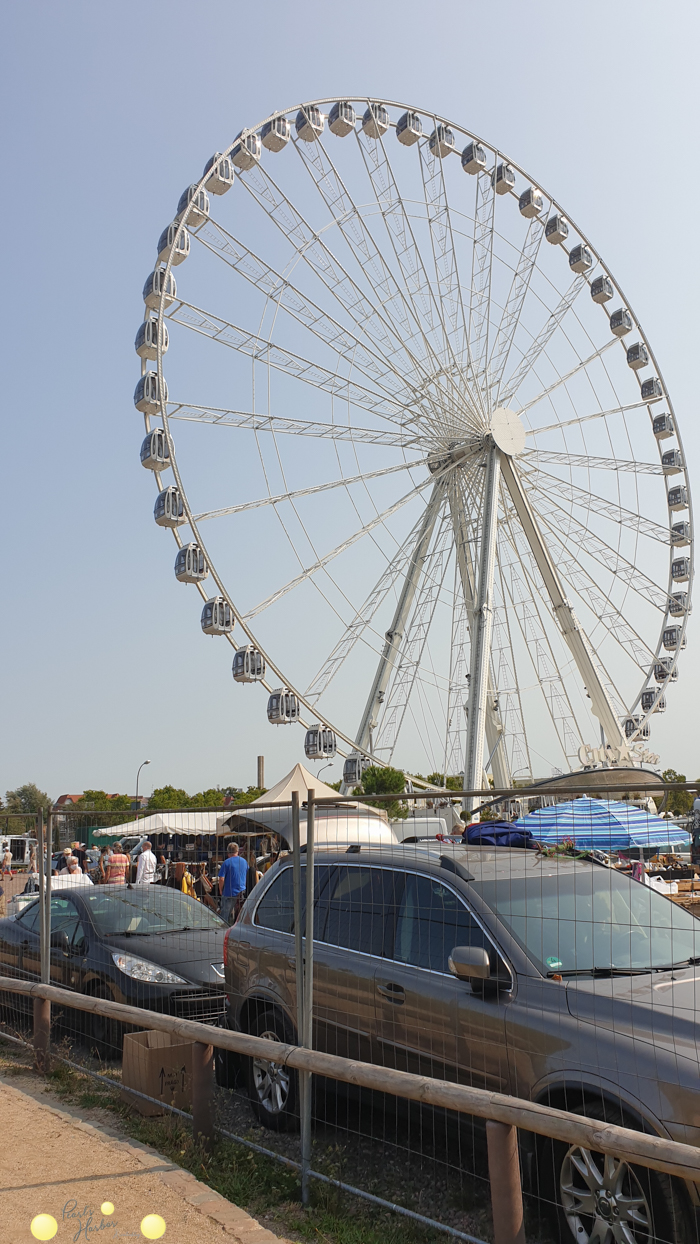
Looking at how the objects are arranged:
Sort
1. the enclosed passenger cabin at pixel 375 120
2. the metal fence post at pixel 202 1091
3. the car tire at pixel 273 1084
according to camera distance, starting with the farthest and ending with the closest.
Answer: the enclosed passenger cabin at pixel 375 120
the car tire at pixel 273 1084
the metal fence post at pixel 202 1091

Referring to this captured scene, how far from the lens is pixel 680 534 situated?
29859mm

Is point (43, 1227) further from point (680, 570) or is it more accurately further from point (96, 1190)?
point (680, 570)

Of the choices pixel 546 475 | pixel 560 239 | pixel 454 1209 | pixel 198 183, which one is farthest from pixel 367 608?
pixel 454 1209

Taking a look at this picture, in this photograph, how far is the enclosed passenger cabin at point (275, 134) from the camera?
23.3 meters

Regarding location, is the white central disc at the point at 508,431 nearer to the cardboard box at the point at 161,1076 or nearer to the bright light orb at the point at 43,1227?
the cardboard box at the point at 161,1076

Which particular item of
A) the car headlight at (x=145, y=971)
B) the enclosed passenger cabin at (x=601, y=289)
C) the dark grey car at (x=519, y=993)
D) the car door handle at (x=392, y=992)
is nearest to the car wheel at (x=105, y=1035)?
the car headlight at (x=145, y=971)

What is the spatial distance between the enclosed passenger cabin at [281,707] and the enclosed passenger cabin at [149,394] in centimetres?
656

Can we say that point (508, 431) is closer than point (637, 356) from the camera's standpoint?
Yes

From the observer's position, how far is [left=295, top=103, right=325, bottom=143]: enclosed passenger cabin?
2392 cm

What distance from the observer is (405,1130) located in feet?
16.0

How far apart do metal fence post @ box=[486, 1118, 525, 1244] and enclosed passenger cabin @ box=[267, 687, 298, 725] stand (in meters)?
18.0

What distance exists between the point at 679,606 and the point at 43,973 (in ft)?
83.7

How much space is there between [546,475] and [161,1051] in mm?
22758

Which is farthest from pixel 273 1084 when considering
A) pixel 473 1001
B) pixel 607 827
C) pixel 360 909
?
pixel 607 827
